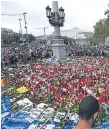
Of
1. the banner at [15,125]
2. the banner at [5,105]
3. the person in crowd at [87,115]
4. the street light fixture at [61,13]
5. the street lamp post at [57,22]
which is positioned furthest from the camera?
the street lamp post at [57,22]

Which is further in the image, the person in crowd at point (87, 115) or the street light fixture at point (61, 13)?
the street light fixture at point (61, 13)

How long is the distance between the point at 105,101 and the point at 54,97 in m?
1.91

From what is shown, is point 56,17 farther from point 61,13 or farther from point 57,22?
point 61,13

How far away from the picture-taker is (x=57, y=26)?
22578mm

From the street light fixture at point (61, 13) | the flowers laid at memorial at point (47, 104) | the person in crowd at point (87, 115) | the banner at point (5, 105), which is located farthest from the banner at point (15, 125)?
the street light fixture at point (61, 13)

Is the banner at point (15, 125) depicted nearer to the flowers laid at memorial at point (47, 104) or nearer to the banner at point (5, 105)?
the flowers laid at memorial at point (47, 104)

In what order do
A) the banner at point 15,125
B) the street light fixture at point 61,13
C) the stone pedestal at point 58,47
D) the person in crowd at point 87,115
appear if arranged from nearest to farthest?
the person in crowd at point 87,115 < the banner at point 15,125 < the street light fixture at point 61,13 < the stone pedestal at point 58,47

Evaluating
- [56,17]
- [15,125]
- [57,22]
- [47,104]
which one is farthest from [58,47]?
[15,125]

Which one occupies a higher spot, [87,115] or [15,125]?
[87,115]

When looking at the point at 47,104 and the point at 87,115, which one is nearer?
the point at 87,115

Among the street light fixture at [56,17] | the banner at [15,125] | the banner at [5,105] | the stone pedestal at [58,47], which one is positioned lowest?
the banner at [15,125]

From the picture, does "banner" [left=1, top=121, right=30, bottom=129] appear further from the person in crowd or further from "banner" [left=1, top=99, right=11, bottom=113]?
the person in crowd

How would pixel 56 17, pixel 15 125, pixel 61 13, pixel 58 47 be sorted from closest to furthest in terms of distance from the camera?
pixel 15 125, pixel 61 13, pixel 56 17, pixel 58 47

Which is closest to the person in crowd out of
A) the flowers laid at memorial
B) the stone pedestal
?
the flowers laid at memorial
